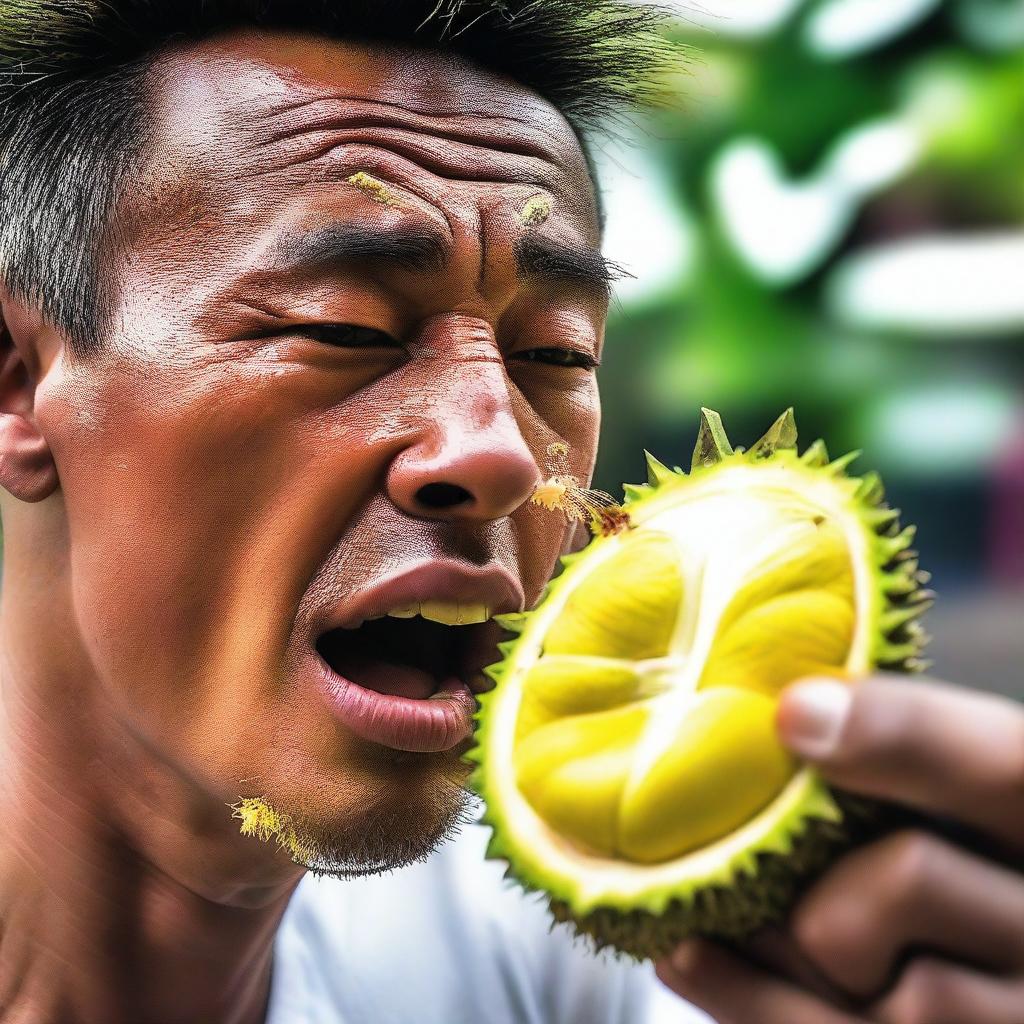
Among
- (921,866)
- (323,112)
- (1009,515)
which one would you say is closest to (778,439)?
(921,866)

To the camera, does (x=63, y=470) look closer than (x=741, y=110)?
Yes

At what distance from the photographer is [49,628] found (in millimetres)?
1903

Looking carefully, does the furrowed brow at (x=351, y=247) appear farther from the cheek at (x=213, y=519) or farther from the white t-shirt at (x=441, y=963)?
the white t-shirt at (x=441, y=963)

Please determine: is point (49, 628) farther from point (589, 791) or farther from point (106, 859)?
point (589, 791)

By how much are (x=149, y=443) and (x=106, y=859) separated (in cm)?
75

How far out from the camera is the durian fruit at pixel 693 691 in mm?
1110

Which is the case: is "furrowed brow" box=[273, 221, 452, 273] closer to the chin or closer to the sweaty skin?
the sweaty skin

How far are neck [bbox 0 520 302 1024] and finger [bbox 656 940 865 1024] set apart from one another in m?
0.94

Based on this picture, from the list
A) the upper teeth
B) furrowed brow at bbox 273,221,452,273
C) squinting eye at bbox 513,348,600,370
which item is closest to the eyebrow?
furrowed brow at bbox 273,221,452,273

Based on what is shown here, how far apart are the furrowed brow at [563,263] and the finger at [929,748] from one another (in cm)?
99

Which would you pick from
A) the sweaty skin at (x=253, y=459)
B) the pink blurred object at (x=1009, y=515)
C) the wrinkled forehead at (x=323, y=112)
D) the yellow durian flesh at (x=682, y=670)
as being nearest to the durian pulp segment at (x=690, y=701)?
the yellow durian flesh at (x=682, y=670)

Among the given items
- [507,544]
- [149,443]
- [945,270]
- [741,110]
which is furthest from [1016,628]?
[149,443]

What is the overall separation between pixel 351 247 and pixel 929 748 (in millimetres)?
1069

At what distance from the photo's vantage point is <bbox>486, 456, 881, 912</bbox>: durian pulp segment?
1113 mm
